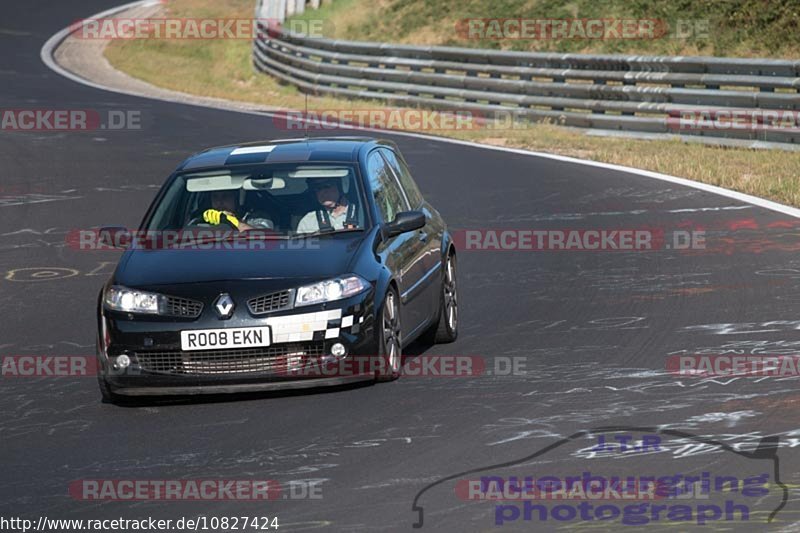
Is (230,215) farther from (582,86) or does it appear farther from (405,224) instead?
(582,86)

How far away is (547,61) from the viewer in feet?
88.7

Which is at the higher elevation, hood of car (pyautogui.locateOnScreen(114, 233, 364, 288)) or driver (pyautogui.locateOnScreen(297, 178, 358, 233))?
driver (pyautogui.locateOnScreen(297, 178, 358, 233))

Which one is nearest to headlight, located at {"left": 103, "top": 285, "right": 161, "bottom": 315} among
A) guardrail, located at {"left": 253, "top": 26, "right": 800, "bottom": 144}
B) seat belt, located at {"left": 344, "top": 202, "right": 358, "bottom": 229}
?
seat belt, located at {"left": 344, "top": 202, "right": 358, "bottom": 229}

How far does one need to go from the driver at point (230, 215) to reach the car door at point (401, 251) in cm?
74

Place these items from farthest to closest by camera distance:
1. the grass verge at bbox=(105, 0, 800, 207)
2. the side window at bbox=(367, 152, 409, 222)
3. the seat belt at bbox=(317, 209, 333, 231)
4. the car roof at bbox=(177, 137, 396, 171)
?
1. the grass verge at bbox=(105, 0, 800, 207)
2. the car roof at bbox=(177, 137, 396, 171)
3. the side window at bbox=(367, 152, 409, 222)
4. the seat belt at bbox=(317, 209, 333, 231)

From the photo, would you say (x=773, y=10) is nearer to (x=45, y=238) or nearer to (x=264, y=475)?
(x=45, y=238)

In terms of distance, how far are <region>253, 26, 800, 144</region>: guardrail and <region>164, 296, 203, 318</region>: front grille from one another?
1394 cm

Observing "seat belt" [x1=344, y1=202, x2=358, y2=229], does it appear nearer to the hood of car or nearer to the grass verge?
the hood of car

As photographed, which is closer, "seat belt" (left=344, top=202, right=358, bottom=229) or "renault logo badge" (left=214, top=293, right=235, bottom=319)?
"renault logo badge" (left=214, top=293, right=235, bottom=319)

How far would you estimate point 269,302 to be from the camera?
910 centimetres

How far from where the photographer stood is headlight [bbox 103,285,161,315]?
30.1 ft

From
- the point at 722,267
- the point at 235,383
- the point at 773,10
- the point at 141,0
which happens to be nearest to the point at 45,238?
the point at 722,267

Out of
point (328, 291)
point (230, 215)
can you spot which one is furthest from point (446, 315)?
point (328, 291)

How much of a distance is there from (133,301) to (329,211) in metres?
1.49
